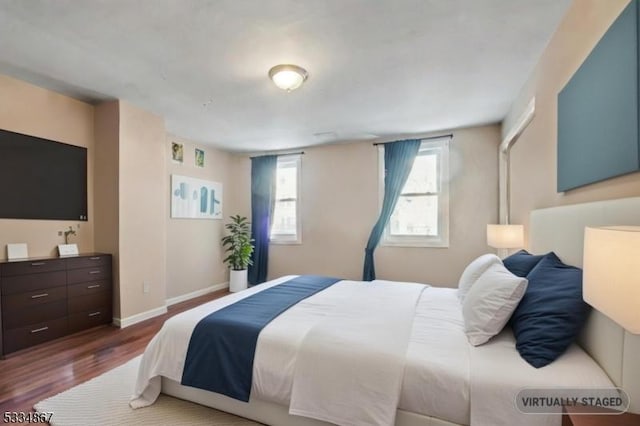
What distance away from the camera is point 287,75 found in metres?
2.47

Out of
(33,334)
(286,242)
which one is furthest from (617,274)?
(286,242)

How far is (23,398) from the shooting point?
2018mm

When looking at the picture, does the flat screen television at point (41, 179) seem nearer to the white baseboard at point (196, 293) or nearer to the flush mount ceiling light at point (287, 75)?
the white baseboard at point (196, 293)

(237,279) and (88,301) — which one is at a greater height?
(88,301)

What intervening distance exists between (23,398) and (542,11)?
4299mm

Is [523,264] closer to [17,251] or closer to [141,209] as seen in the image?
[141,209]

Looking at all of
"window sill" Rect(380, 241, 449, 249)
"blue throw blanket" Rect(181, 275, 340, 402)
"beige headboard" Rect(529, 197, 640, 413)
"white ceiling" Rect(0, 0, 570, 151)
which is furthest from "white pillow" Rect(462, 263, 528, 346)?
"window sill" Rect(380, 241, 449, 249)

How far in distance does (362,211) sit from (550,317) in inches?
134

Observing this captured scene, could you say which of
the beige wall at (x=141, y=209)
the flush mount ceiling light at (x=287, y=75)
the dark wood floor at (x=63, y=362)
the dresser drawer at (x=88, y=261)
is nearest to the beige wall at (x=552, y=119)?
the flush mount ceiling light at (x=287, y=75)

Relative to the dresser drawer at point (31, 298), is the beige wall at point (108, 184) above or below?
above

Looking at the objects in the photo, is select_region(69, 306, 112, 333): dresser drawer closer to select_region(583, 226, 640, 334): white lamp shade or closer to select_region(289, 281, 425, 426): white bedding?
select_region(289, 281, 425, 426): white bedding

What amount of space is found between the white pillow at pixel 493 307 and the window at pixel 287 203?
12.1 feet

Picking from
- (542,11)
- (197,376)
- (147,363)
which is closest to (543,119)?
(542,11)

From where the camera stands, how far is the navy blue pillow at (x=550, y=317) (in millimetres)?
1328
